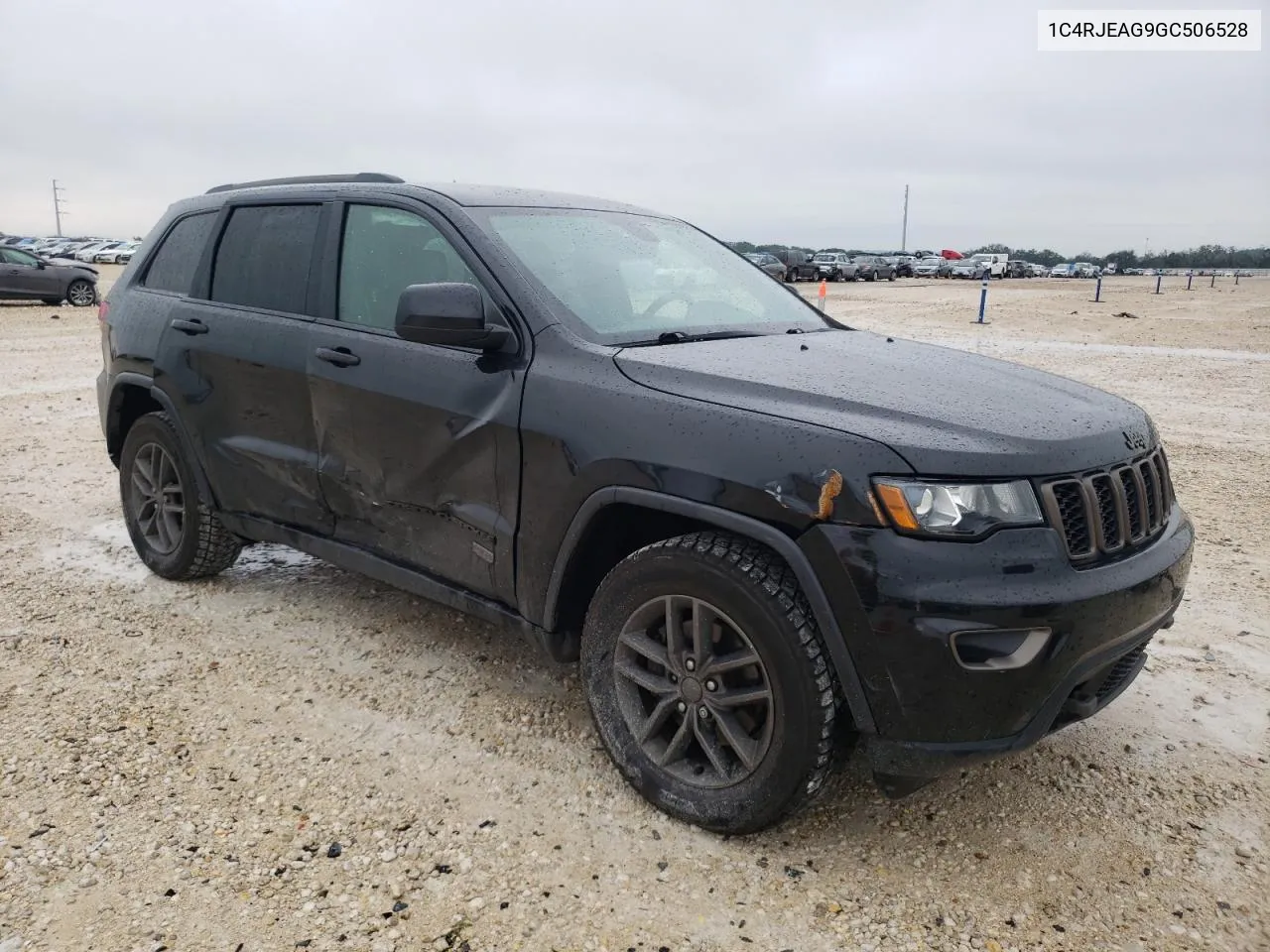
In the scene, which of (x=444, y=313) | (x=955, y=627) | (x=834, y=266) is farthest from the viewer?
(x=834, y=266)

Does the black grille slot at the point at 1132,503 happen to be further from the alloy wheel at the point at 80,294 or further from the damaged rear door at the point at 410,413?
the alloy wheel at the point at 80,294

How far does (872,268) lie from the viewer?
1940 inches

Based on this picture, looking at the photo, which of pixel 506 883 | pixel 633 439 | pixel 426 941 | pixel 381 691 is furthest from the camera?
pixel 381 691

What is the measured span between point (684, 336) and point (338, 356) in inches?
50.9

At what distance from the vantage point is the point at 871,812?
9.59ft

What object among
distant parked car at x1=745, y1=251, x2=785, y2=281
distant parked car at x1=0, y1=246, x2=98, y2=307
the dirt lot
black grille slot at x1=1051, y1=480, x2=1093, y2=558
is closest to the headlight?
black grille slot at x1=1051, y1=480, x2=1093, y2=558

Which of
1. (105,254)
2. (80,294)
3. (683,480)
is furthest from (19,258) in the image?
(105,254)

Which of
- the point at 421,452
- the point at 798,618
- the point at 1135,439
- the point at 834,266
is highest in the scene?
the point at 834,266

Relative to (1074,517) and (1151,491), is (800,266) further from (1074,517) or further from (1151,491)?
(1074,517)

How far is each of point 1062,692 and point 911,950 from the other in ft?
2.40

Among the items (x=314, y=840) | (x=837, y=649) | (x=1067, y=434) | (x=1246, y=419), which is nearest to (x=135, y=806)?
(x=314, y=840)

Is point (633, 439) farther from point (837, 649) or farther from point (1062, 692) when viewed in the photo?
point (1062, 692)

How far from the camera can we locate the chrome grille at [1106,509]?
2434 mm

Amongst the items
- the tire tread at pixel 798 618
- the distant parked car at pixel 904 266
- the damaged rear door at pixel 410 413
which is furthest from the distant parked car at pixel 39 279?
the distant parked car at pixel 904 266
